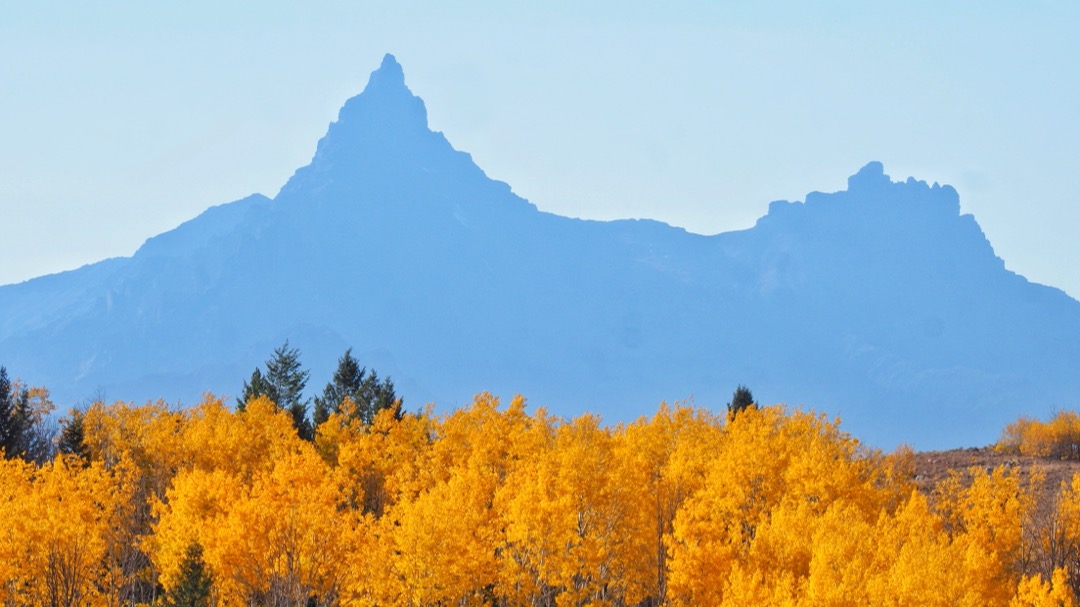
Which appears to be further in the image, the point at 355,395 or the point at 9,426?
the point at 355,395

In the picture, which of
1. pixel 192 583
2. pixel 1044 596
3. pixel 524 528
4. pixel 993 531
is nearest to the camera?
pixel 1044 596

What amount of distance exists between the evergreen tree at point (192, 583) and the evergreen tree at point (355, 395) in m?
48.7

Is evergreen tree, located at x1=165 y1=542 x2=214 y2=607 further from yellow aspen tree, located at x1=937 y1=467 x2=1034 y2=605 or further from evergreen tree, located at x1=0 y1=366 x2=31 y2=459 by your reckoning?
yellow aspen tree, located at x1=937 y1=467 x2=1034 y2=605

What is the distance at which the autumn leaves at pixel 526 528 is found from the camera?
4928 cm

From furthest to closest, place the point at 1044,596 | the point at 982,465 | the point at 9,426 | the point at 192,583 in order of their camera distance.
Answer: the point at 982,465
the point at 9,426
the point at 192,583
the point at 1044,596

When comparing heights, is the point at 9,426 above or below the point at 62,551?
above

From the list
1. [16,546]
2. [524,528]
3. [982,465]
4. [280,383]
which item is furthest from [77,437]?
[982,465]

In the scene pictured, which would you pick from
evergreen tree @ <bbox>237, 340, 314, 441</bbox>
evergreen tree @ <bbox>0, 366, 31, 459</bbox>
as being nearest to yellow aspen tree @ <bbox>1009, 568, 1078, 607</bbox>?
evergreen tree @ <bbox>0, 366, 31, 459</bbox>

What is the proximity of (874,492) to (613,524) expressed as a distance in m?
18.4

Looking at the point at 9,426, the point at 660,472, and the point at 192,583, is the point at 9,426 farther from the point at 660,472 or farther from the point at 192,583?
the point at 660,472

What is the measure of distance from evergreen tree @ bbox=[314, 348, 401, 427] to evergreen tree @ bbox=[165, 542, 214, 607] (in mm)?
48747

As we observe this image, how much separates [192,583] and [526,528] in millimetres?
16984

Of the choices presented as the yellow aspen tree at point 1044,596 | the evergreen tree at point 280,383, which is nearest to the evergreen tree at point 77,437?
the evergreen tree at point 280,383

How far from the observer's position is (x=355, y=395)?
359ft
